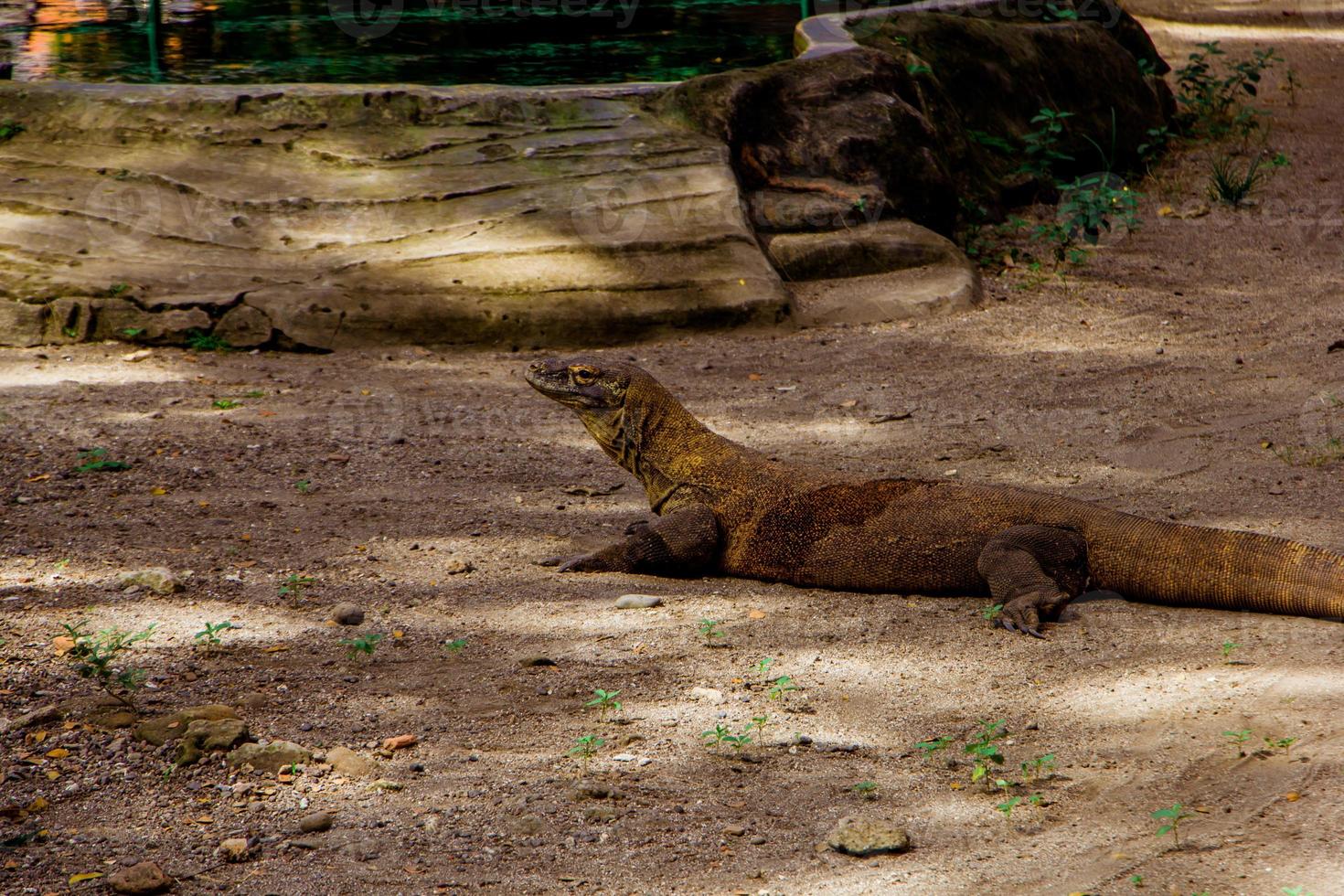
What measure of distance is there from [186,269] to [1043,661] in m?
5.39

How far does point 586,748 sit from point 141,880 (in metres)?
1.02

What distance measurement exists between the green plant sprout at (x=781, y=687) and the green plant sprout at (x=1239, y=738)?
1.04 meters

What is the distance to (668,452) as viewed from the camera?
4906mm

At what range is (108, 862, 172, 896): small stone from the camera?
2547 millimetres

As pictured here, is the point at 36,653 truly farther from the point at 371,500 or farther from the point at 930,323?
the point at 930,323

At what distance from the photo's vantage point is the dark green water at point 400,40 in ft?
32.7

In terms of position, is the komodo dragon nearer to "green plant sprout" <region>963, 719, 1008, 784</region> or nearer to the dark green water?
"green plant sprout" <region>963, 719, 1008, 784</region>

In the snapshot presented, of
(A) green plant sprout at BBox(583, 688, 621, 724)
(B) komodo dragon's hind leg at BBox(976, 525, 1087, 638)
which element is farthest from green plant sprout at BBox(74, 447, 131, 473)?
(B) komodo dragon's hind leg at BBox(976, 525, 1087, 638)

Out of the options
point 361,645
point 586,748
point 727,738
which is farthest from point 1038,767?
point 361,645

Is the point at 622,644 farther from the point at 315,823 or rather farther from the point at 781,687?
the point at 315,823

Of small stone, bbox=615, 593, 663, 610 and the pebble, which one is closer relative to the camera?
the pebble

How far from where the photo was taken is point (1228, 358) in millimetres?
7055

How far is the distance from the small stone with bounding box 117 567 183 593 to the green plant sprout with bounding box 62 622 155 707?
32 centimetres

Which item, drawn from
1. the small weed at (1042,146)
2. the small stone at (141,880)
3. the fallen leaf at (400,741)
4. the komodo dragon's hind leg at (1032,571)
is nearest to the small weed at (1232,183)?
the small weed at (1042,146)
